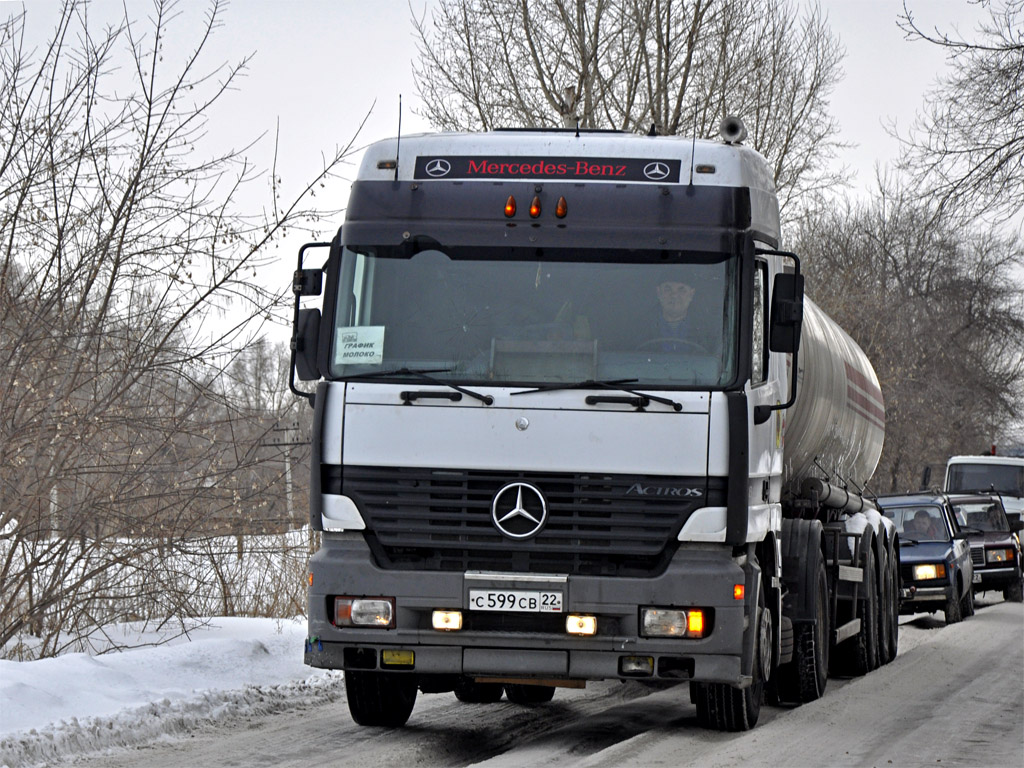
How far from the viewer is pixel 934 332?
56.4 meters

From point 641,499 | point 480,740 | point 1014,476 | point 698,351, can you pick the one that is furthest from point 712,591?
point 1014,476

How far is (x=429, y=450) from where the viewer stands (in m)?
7.63

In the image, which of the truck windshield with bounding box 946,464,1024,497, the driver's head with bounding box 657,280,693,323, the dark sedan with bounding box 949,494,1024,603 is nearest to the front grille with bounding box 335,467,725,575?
the driver's head with bounding box 657,280,693,323

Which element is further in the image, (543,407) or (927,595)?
(927,595)

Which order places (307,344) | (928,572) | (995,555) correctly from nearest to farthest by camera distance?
(307,344)
(928,572)
(995,555)

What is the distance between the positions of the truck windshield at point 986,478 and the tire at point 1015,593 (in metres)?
8.06

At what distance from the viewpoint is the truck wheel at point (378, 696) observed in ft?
29.1

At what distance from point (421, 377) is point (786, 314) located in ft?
6.74

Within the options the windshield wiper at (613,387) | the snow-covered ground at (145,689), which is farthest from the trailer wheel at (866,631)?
the windshield wiper at (613,387)

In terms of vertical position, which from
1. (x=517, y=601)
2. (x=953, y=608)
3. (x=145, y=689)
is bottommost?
(x=145, y=689)

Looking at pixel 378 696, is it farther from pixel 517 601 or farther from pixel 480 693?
pixel 517 601

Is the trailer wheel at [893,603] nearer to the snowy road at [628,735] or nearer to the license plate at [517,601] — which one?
the snowy road at [628,735]

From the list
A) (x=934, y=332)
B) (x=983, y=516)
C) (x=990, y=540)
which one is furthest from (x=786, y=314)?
(x=934, y=332)

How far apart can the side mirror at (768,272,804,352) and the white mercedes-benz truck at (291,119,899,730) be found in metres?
0.02
